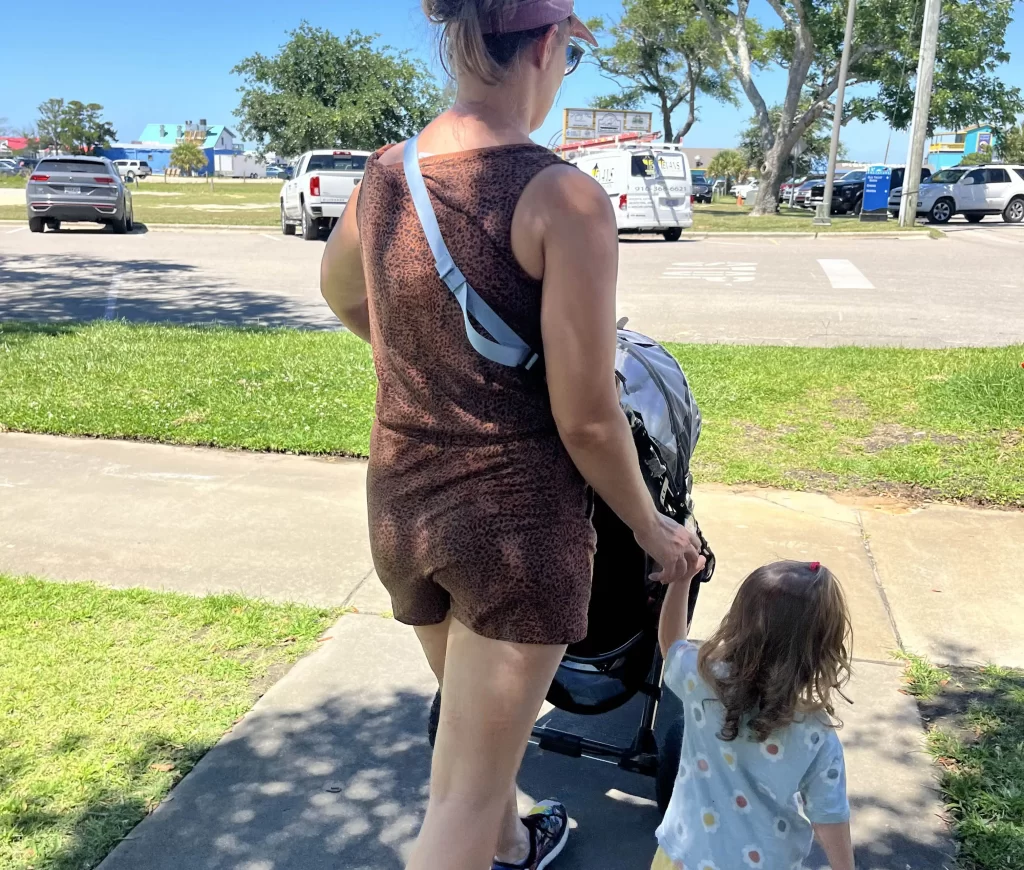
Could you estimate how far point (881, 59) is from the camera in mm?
32781

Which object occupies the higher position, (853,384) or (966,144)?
(966,144)

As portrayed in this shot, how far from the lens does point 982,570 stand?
163 inches

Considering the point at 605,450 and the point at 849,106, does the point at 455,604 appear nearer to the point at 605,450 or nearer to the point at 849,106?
the point at 605,450

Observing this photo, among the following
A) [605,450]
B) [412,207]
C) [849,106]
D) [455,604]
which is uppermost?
[849,106]

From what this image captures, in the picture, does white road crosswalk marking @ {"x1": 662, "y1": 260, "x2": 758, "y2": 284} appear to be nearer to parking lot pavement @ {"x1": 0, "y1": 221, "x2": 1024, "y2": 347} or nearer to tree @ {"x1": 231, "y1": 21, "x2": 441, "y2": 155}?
parking lot pavement @ {"x1": 0, "y1": 221, "x2": 1024, "y2": 347}

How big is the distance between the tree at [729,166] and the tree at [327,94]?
3911 centimetres

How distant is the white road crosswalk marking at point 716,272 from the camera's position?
14.3 metres

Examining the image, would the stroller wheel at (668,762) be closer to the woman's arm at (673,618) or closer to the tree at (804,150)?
the woman's arm at (673,618)

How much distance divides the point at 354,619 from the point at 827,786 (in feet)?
7.33

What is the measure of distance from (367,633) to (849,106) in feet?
121

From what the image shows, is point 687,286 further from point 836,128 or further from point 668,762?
point 836,128

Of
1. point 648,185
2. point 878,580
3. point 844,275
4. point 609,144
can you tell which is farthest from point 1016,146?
point 878,580

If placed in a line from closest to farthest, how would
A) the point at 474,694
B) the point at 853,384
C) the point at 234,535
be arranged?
the point at 474,694 → the point at 234,535 → the point at 853,384

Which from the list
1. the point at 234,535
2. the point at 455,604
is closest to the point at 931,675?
the point at 455,604
